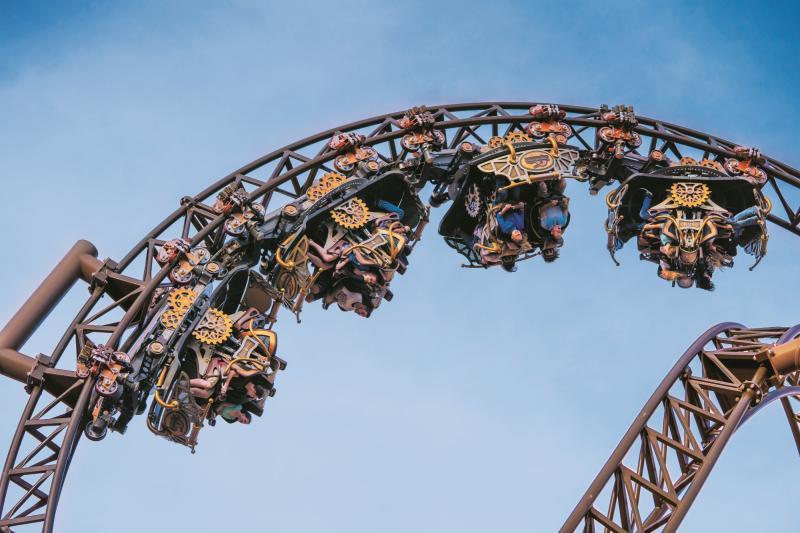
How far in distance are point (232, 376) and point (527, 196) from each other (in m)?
4.17

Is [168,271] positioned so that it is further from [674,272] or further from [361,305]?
[674,272]

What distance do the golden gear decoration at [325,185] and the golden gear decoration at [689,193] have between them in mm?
3977

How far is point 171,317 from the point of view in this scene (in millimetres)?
15398

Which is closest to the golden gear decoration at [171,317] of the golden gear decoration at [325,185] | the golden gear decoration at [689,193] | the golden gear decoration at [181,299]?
the golden gear decoration at [181,299]

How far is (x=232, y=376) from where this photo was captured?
1554 cm

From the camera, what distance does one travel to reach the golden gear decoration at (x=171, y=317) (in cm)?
1533

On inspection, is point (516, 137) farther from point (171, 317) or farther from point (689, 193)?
point (171, 317)

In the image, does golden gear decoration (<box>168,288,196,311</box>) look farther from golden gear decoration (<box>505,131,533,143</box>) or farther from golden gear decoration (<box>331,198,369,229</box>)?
golden gear decoration (<box>505,131,533,143</box>)

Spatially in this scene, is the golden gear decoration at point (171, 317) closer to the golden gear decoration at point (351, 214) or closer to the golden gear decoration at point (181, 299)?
the golden gear decoration at point (181, 299)

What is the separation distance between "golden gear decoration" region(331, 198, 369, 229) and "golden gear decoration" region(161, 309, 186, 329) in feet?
7.43

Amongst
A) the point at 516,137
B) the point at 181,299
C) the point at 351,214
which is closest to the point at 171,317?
the point at 181,299

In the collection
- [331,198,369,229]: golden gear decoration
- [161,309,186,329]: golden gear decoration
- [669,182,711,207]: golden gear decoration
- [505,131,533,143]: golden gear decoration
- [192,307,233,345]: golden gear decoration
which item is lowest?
[161,309,186,329]: golden gear decoration

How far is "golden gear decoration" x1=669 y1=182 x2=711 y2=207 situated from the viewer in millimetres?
17016

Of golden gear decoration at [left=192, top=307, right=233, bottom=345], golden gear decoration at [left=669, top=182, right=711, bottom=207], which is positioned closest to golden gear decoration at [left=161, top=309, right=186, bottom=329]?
golden gear decoration at [left=192, top=307, right=233, bottom=345]
